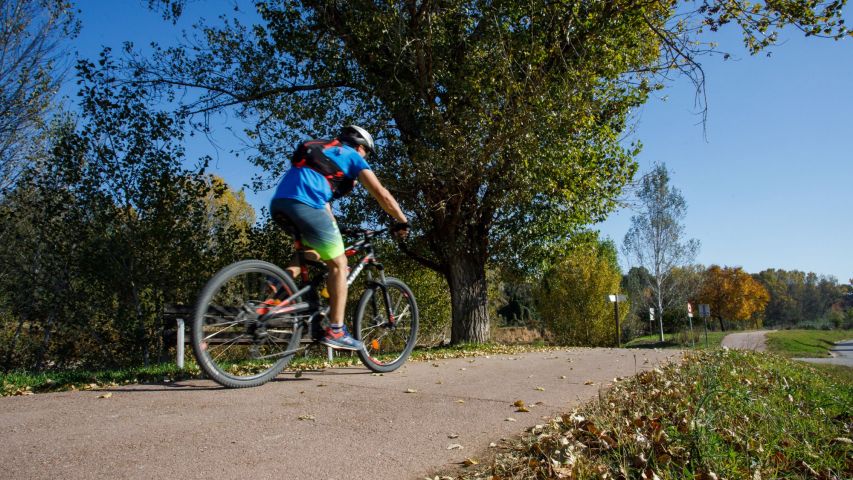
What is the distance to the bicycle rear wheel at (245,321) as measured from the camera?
13.0ft

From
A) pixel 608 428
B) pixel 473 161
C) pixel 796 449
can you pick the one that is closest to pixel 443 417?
pixel 608 428

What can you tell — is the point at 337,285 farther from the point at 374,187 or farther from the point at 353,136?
the point at 353,136

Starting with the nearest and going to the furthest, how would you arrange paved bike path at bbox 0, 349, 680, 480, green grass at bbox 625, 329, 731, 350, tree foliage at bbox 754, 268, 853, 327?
paved bike path at bbox 0, 349, 680, 480 < green grass at bbox 625, 329, 731, 350 < tree foliage at bbox 754, 268, 853, 327

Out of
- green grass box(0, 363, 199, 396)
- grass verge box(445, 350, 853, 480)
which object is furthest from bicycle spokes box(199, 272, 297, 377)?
grass verge box(445, 350, 853, 480)

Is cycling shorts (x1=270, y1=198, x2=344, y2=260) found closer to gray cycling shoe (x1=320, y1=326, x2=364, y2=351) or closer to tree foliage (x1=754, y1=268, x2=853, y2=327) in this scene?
gray cycling shoe (x1=320, y1=326, x2=364, y2=351)

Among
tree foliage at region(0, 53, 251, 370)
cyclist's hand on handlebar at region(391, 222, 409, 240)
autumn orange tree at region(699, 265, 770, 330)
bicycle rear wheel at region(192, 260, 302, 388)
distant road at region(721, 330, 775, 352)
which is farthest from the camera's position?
autumn orange tree at region(699, 265, 770, 330)

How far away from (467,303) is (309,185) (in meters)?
10.6

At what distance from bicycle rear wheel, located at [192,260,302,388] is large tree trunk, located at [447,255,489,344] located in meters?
10.0

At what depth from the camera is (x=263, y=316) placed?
424cm

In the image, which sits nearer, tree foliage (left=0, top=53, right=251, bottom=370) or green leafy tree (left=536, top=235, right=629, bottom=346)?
tree foliage (left=0, top=53, right=251, bottom=370)

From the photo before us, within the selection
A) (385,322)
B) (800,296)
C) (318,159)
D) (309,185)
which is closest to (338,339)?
(385,322)

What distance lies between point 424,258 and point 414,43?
6434 millimetres

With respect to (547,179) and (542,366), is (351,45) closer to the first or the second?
(547,179)

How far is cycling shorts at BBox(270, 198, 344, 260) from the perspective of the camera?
13.9 feet
